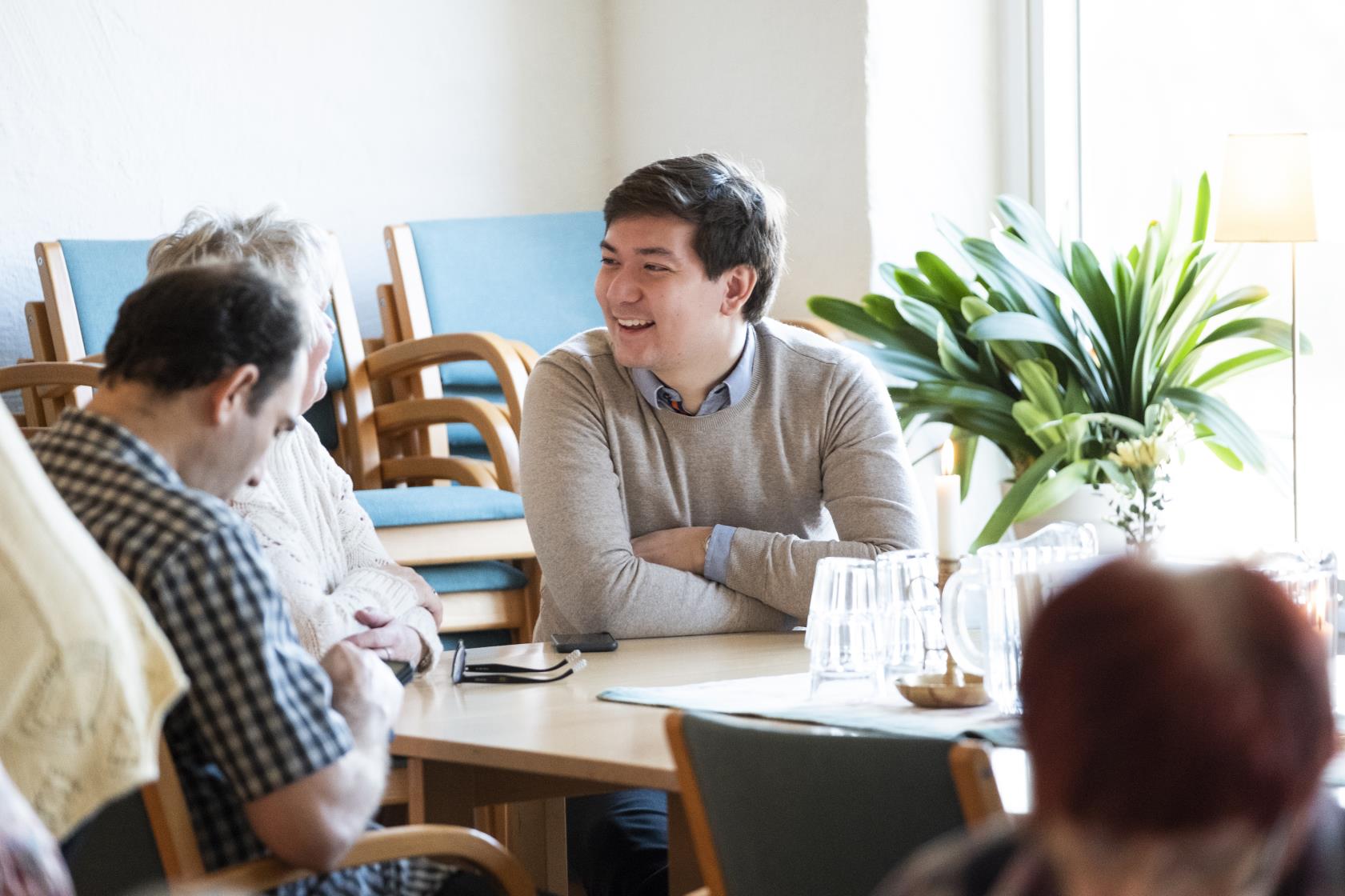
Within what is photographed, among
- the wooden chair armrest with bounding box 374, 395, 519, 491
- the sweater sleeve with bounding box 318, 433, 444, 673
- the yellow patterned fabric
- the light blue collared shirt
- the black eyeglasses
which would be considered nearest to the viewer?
the yellow patterned fabric

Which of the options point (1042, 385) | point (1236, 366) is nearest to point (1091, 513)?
point (1042, 385)

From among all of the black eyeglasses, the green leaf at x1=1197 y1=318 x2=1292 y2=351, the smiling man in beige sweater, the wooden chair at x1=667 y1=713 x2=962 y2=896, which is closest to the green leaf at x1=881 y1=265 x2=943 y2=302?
the green leaf at x1=1197 y1=318 x2=1292 y2=351

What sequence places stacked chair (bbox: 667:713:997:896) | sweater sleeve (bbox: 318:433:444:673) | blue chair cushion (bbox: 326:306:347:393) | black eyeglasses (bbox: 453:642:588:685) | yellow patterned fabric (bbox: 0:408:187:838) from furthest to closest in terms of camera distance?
blue chair cushion (bbox: 326:306:347:393)
sweater sleeve (bbox: 318:433:444:673)
black eyeglasses (bbox: 453:642:588:685)
stacked chair (bbox: 667:713:997:896)
yellow patterned fabric (bbox: 0:408:187:838)

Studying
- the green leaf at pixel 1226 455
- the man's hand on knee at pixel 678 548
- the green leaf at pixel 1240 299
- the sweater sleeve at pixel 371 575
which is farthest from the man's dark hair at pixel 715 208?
the green leaf at pixel 1226 455

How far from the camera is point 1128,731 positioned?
0.57 m

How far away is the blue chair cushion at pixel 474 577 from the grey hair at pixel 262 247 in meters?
1.13

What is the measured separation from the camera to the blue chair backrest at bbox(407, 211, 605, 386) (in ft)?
13.0

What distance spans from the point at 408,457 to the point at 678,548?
1.73 metres

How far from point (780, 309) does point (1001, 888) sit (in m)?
3.42

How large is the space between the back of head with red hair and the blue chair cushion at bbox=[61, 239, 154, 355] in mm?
3241

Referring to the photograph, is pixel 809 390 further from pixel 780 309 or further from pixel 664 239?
pixel 780 309

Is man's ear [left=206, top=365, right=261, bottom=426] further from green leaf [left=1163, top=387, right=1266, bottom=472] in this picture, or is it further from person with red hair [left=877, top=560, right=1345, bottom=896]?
green leaf [left=1163, top=387, right=1266, bottom=472]

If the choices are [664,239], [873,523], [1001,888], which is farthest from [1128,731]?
[664,239]

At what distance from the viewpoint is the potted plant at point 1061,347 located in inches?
129
